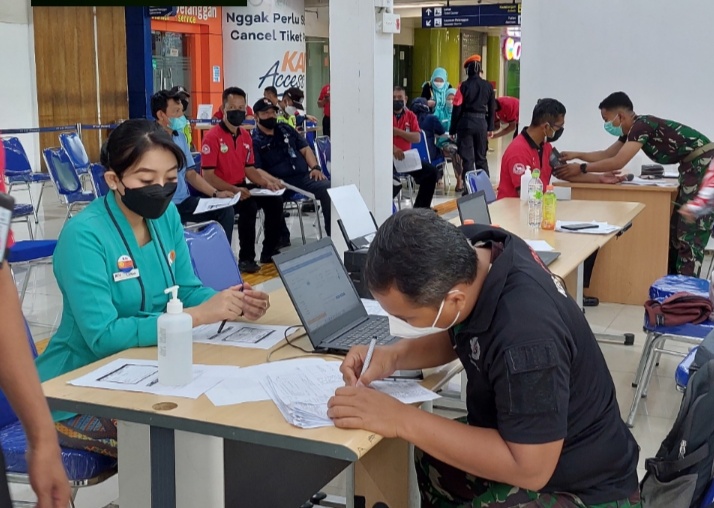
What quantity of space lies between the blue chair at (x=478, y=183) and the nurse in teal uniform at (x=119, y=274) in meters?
2.96

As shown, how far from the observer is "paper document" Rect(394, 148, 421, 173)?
9.07 metres

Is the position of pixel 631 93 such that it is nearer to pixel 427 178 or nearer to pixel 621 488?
pixel 427 178

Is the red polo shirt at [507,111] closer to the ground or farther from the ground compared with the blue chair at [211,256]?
farther from the ground

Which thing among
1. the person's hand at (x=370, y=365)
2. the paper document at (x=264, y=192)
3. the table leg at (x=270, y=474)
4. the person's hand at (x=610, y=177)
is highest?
the person's hand at (x=610, y=177)

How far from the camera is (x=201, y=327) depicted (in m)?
2.47

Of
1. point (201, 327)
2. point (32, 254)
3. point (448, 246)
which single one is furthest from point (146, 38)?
point (448, 246)

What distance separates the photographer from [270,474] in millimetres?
2240

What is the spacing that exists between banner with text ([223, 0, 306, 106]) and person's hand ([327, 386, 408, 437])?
430 inches

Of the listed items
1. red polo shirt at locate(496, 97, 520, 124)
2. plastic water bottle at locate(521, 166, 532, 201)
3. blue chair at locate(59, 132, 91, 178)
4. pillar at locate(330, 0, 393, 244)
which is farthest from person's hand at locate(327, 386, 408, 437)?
red polo shirt at locate(496, 97, 520, 124)

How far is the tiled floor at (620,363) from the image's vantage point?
323 centimetres

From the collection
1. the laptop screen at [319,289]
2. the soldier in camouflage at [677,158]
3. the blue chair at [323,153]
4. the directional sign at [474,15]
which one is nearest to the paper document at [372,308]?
the laptop screen at [319,289]

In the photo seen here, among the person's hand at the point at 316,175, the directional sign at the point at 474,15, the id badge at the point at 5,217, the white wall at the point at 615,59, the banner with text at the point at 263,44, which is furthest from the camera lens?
the directional sign at the point at 474,15

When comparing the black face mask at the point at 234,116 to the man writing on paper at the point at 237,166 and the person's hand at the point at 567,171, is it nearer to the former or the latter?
the man writing on paper at the point at 237,166

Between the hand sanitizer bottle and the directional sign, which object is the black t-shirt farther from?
the directional sign
